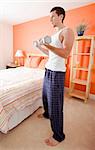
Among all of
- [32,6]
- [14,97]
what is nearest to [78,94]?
[14,97]

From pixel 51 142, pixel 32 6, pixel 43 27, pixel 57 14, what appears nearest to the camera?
pixel 57 14

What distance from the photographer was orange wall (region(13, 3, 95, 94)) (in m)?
2.88

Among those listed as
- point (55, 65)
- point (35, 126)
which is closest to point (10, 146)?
point (35, 126)

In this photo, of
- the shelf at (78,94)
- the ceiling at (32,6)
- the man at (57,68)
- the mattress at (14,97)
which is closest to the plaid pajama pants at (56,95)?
the man at (57,68)

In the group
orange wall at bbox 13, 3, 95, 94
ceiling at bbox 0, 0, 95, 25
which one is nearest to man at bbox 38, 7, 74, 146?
ceiling at bbox 0, 0, 95, 25

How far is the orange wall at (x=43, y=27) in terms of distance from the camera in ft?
9.45

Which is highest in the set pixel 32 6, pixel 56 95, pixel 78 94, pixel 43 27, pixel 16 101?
pixel 32 6

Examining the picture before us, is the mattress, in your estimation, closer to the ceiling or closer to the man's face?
the man's face

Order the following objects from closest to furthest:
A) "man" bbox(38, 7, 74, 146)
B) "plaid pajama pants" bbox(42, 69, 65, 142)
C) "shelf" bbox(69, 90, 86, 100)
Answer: "man" bbox(38, 7, 74, 146) < "plaid pajama pants" bbox(42, 69, 65, 142) < "shelf" bbox(69, 90, 86, 100)

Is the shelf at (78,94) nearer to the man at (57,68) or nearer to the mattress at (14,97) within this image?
the mattress at (14,97)

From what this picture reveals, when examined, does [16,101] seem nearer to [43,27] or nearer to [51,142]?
[51,142]

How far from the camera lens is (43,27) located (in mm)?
3746

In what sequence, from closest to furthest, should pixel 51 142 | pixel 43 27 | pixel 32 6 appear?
1. pixel 51 142
2. pixel 32 6
3. pixel 43 27

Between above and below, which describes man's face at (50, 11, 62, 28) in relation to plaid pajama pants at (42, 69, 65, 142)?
above
